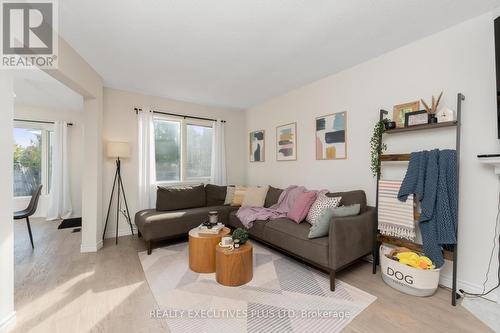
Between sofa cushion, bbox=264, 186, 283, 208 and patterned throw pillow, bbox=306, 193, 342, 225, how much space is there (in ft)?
2.85

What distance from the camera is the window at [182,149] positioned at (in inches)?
159

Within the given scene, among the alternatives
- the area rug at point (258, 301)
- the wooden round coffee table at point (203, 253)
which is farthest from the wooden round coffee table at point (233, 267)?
the wooden round coffee table at point (203, 253)

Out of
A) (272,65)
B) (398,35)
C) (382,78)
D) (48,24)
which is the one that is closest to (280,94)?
(272,65)

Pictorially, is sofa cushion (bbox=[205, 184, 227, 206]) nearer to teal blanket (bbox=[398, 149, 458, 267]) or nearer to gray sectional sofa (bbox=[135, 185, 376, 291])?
gray sectional sofa (bbox=[135, 185, 376, 291])

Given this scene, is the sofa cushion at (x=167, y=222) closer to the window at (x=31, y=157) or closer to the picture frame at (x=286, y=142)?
the picture frame at (x=286, y=142)

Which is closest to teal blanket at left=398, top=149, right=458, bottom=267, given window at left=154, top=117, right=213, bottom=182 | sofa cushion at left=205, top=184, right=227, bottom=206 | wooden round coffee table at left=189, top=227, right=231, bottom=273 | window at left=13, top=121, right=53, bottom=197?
wooden round coffee table at left=189, top=227, right=231, bottom=273

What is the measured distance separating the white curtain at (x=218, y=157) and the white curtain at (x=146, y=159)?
120 cm

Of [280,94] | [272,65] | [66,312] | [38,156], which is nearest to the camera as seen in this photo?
[66,312]

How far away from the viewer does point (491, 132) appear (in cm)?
180

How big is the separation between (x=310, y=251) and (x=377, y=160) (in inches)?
49.4

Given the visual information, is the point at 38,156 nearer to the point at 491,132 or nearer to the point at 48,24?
the point at 48,24

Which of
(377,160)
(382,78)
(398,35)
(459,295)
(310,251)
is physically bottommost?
(459,295)

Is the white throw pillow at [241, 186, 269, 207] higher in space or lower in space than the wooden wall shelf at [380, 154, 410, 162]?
lower

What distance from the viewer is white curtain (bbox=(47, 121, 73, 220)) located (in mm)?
4668
